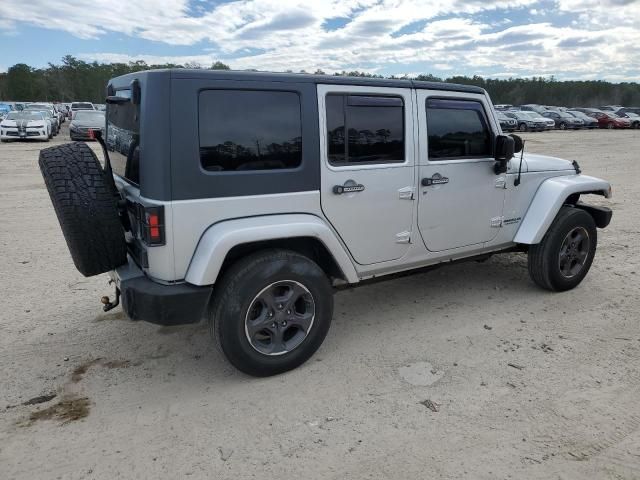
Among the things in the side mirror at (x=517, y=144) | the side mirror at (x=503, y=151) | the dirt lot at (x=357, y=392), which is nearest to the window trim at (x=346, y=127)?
the side mirror at (x=503, y=151)

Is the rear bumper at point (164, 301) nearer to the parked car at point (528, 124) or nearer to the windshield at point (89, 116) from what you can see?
the windshield at point (89, 116)

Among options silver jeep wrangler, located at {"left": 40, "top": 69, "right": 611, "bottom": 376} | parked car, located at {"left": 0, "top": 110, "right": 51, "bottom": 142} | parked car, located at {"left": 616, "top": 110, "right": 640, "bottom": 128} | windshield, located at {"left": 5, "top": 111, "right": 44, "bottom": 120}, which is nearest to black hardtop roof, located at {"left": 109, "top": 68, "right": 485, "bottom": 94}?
silver jeep wrangler, located at {"left": 40, "top": 69, "right": 611, "bottom": 376}

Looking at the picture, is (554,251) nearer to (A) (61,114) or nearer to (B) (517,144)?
(B) (517,144)

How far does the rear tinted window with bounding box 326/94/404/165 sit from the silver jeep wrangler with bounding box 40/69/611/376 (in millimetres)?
10

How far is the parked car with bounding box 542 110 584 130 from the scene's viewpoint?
37406mm

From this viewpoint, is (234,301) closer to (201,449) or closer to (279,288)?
(279,288)

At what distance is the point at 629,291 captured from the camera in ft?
16.2

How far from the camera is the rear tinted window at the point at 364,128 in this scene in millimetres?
3475

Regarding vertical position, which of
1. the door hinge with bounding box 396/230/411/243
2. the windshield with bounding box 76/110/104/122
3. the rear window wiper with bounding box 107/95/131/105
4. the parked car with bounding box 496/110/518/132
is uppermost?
the parked car with bounding box 496/110/518/132

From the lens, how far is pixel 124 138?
3.44 m

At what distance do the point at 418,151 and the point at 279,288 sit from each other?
4.95 feet

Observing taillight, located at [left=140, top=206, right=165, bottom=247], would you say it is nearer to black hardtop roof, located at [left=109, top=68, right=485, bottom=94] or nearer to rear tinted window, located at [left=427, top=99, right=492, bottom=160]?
black hardtop roof, located at [left=109, top=68, right=485, bottom=94]

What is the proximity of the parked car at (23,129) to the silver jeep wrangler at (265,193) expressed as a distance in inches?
804

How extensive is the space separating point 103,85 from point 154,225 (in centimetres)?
7983
